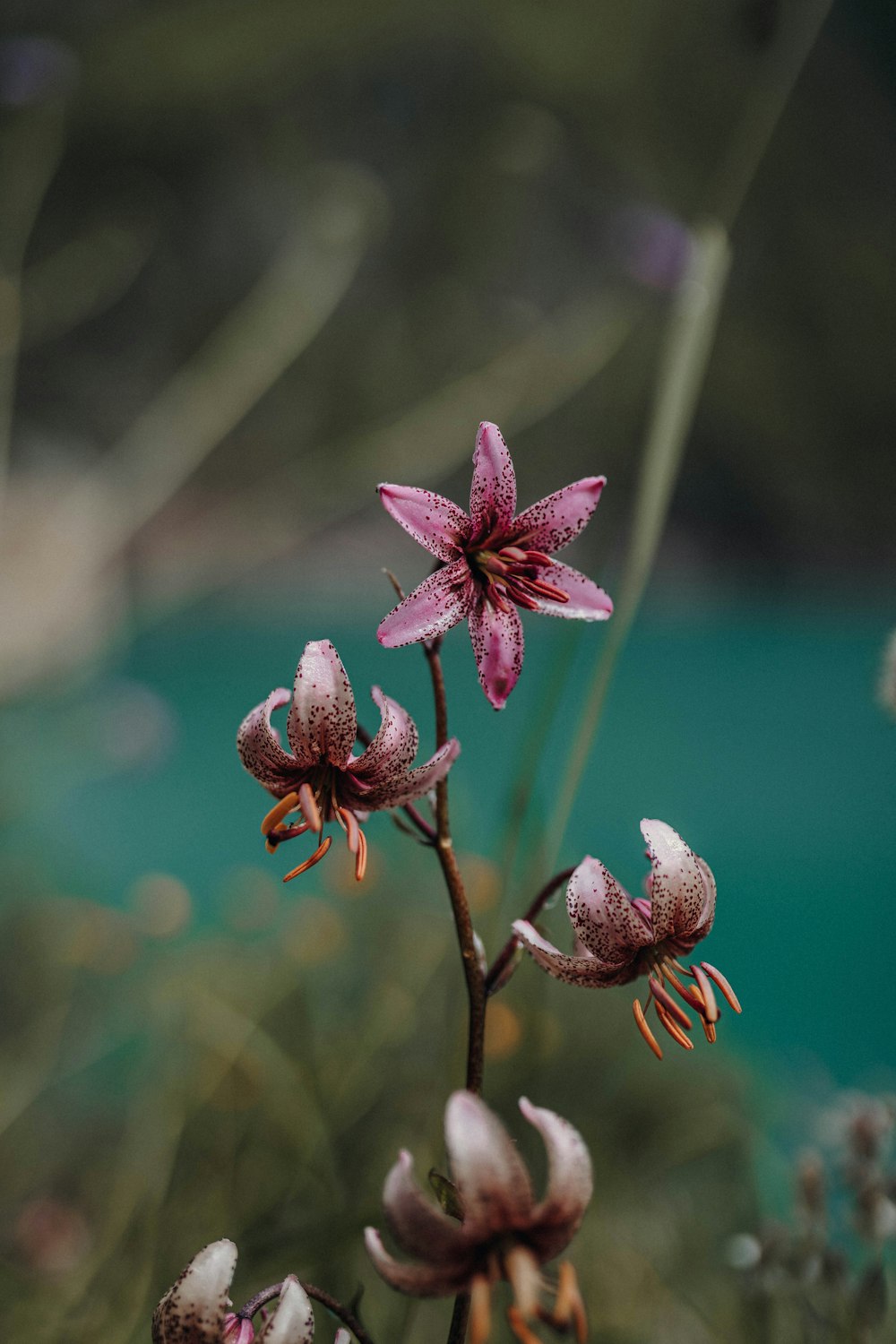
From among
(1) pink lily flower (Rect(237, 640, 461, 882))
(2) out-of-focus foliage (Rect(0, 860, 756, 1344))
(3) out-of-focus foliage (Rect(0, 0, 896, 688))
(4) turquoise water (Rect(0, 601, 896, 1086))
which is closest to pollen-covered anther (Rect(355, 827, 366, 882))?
(1) pink lily flower (Rect(237, 640, 461, 882))

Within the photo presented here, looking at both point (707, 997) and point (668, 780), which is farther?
point (668, 780)

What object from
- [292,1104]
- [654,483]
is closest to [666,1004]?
[654,483]

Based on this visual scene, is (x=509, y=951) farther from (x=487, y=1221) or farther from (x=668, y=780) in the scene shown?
(x=668, y=780)

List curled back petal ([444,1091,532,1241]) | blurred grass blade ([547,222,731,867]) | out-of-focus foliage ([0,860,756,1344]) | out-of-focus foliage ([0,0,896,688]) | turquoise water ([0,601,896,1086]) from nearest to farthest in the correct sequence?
curled back petal ([444,1091,532,1241]), blurred grass blade ([547,222,731,867]), out-of-focus foliage ([0,860,756,1344]), turquoise water ([0,601,896,1086]), out-of-focus foliage ([0,0,896,688])

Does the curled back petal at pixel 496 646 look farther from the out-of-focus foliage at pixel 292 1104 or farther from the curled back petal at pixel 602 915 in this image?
the out-of-focus foliage at pixel 292 1104

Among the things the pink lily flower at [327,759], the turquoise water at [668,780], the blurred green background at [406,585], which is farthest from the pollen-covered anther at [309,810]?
the turquoise water at [668,780]

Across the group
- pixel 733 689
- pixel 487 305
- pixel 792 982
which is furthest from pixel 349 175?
pixel 792 982

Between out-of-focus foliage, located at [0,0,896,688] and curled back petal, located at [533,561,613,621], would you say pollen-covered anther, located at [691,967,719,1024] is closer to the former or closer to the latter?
curled back petal, located at [533,561,613,621]

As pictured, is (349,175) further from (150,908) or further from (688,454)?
(150,908)
